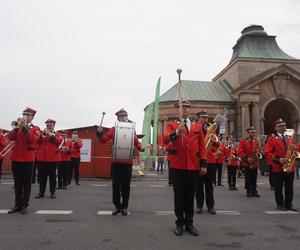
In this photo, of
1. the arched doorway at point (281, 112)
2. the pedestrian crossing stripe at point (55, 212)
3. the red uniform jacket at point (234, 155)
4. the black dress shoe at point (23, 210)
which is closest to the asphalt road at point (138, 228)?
the pedestrian crossing stripe at point (55, 212)

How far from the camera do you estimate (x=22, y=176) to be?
774 cm

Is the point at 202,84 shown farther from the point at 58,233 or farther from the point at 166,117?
the point at 58,233

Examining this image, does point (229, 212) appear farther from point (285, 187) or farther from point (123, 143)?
point (123, 143)

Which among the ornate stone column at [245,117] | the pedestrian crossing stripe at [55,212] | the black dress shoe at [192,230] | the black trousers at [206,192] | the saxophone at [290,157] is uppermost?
the ornate stone column at [245,117]

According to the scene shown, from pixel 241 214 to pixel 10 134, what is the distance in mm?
5596

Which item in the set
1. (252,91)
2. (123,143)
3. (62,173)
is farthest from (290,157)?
(252,91)

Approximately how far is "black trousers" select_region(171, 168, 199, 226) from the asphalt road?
0.34m

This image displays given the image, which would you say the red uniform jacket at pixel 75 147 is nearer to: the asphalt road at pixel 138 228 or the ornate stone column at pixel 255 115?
the asphalt road at pixel 138 228

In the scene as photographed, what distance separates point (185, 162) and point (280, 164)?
379cm

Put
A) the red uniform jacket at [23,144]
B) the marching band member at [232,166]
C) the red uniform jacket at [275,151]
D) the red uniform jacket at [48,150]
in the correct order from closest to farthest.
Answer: the red uniform jacket at [23,144], the red uniform jacket at [275,151], the red uniform jacket at [48,150], the marching band member at [232,166]

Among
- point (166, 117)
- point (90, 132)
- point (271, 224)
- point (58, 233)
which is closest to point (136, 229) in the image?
point (58, 233)

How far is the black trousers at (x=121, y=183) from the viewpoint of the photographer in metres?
7.54

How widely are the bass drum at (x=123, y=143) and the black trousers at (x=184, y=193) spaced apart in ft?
5.35

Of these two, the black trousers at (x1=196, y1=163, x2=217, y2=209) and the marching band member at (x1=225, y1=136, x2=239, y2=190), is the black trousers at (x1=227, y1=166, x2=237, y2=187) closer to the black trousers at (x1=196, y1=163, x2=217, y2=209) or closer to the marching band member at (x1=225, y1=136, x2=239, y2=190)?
the marching band member at (x1=225, y1=136, x2=239, y2=190)
